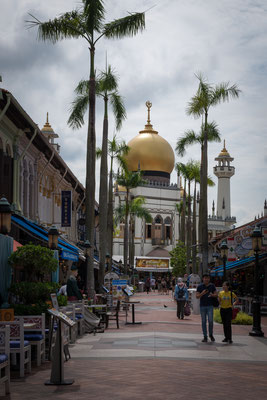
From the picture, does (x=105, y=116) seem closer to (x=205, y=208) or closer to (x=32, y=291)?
(x=205, y=208)

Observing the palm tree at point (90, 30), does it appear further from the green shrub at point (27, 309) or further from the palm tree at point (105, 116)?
the green shrub at point (27, 309)

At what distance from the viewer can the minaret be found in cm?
10175

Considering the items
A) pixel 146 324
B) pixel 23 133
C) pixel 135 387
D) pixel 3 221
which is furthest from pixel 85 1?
pixel 135 387

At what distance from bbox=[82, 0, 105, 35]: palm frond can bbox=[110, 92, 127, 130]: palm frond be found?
7.30 metres

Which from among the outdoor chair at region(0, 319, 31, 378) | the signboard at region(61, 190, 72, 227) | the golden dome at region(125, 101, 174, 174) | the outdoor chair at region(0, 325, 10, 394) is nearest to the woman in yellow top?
the outdoor chair at region(0, 319, 31, 378)

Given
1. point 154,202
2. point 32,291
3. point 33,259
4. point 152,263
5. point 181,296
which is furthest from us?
point 154,202

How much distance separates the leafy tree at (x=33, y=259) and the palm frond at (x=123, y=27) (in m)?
14.4

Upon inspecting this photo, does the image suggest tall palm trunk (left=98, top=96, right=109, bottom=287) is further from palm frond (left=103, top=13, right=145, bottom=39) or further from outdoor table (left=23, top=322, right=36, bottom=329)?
outdoor table (left=23, top=322, right=36, bottom=329)

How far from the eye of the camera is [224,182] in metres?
104

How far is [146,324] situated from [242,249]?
8.85 metres

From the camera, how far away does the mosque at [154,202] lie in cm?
8269

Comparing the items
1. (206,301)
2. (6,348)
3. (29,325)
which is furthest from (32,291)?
(206,301)

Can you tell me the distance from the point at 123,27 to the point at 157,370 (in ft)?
58.2

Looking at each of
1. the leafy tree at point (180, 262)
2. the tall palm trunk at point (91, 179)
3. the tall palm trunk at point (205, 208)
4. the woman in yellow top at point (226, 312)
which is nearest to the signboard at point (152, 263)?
the leafy tree at point (180, 262)
